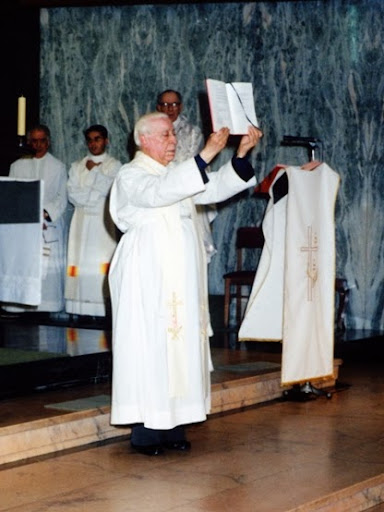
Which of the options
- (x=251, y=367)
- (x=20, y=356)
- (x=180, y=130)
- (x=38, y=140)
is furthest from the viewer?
(x=38, y=140)

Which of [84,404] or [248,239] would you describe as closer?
[84,404]

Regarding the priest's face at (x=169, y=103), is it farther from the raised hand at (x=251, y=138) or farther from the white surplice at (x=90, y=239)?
the raised hand at (x=251, y=138)

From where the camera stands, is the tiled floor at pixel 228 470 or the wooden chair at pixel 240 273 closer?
the tiled floor at pixel 228 470

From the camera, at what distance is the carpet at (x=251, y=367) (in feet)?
25.9

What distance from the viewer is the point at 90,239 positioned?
10.7 meters

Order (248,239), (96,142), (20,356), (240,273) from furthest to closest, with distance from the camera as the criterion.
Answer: (248,239) < (240,273) < (96,142) < (20,356)

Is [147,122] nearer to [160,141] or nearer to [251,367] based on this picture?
[160,141]

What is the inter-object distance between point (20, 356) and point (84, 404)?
0.95m

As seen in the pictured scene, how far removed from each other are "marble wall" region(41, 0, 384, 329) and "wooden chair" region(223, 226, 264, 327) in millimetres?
397

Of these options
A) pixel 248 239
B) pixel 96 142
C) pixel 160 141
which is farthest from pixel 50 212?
pixel 160 141

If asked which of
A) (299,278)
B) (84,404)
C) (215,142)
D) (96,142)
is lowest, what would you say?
(84,404)

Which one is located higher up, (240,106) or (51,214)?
(240,106)

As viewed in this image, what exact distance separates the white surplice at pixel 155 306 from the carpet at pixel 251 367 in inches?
74.5

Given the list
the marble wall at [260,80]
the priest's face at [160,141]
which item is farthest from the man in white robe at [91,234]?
the priest's face at [160,141]
